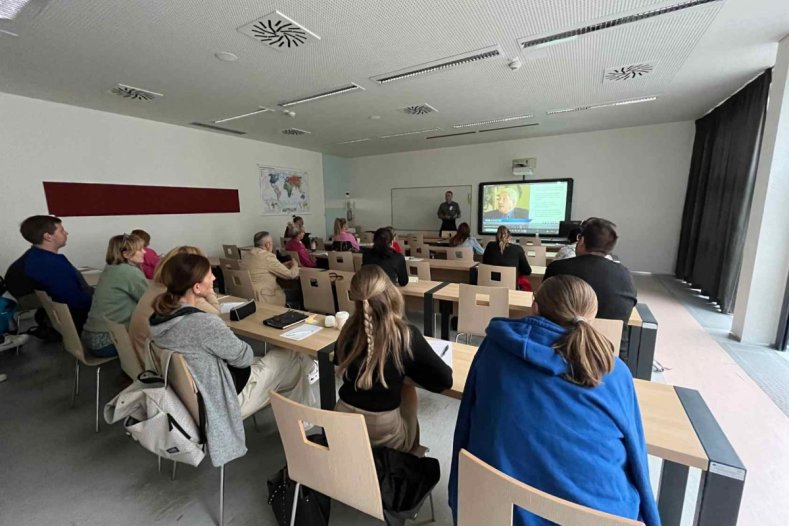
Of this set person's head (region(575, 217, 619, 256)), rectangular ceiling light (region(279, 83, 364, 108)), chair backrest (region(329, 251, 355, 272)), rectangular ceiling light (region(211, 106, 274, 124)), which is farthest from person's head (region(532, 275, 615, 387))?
rectangular ceiling light (region(211, 106, 274, 124))

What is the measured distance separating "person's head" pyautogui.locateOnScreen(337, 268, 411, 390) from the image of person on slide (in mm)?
7558

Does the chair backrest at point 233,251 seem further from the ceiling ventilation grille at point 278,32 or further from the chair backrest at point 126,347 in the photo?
the chair backrest at point 126,347

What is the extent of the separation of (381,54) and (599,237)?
2631mm

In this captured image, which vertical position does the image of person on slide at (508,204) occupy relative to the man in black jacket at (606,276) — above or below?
above

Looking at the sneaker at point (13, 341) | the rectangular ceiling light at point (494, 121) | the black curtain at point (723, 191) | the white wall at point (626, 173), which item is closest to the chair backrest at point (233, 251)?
the sneaker at point (13, 341)

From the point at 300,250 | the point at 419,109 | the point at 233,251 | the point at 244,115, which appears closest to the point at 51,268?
the point at 300,250

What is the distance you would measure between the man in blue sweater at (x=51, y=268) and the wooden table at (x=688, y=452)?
3.32 meters

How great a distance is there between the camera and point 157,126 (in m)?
5.84

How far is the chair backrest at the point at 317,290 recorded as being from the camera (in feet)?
11.4

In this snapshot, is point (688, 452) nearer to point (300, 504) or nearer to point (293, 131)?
point (300, 504)

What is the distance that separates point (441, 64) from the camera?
11.7 feet

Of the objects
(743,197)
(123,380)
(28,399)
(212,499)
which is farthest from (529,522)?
(743,197)

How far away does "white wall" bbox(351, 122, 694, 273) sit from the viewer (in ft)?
21.9

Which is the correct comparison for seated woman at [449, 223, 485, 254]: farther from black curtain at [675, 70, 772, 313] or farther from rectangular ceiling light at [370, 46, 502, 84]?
black curtain at [675, 70, 772, 313]
